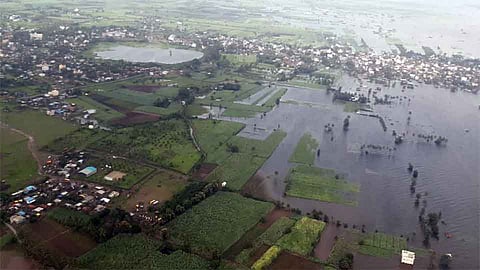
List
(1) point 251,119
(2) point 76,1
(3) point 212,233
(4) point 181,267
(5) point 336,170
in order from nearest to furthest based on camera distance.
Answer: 1. (4) point 181,267
2. (3) point 212,233
3. (5) point 336,170
4. (1) point 251,119
5. (2) point 76,1

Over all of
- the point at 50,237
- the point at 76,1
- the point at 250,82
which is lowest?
the point at 50,237

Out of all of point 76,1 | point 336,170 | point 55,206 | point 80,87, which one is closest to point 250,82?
point 80,87

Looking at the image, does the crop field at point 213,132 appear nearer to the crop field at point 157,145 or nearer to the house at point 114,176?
the crop field at point 157,145

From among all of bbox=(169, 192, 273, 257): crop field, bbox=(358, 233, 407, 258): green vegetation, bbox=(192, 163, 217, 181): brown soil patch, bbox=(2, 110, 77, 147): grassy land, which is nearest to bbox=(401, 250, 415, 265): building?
bbox=(358, 233, 407, 258): green vegetation

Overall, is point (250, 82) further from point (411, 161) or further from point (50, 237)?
point (50, 237)

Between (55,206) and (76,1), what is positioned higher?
(76,1)

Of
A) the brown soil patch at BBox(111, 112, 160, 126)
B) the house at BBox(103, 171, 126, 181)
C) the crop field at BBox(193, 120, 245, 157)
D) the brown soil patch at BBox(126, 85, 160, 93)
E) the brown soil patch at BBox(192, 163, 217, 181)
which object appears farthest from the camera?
the brown soil patch at BBox(126, 85, 160, 93)

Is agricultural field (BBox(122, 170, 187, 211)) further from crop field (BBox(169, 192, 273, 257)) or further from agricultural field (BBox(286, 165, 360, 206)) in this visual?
agricultural field (BBox(286, 165, 360, 206))
